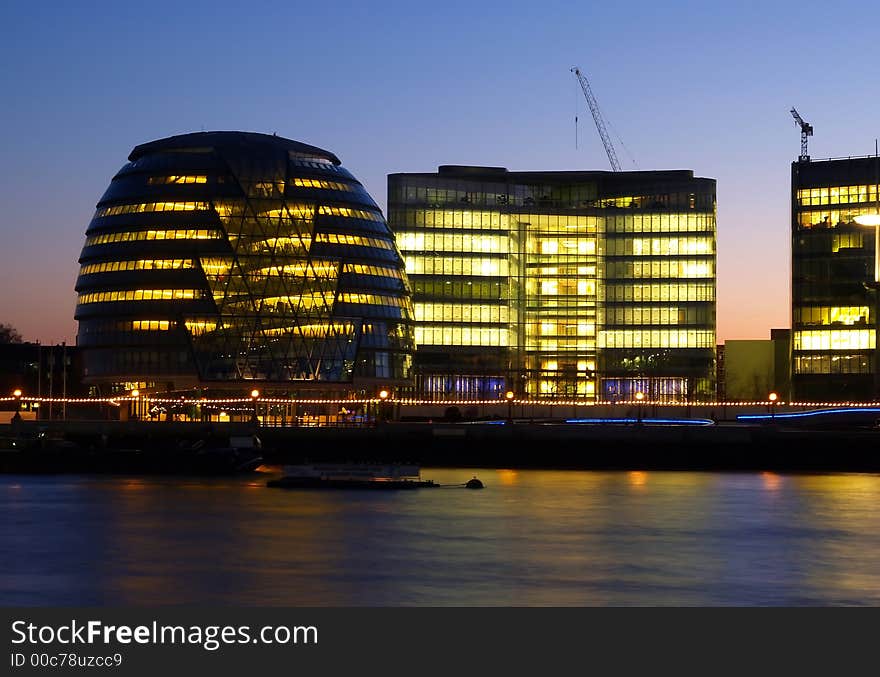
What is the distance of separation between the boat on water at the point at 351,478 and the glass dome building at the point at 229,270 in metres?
83.6

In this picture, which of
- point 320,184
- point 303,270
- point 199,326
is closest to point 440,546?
point 303,270

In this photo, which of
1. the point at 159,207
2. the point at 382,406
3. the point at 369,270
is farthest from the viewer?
the point at 369,270

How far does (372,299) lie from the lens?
19400 cm

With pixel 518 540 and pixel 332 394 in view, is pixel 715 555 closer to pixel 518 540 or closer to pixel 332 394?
pixel 518 540

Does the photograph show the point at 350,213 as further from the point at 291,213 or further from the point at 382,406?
the point at 382,406

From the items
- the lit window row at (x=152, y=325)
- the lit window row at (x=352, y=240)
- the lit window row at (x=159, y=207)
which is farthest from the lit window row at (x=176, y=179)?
the lit window row at (x=152, y=325)

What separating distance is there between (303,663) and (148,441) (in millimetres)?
102543

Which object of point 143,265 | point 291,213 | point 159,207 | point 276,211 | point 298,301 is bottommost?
point 298,301

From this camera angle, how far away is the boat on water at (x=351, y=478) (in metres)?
99.1

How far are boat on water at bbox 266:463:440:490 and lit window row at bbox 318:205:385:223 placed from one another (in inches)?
3426

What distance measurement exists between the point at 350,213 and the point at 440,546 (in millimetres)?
131650

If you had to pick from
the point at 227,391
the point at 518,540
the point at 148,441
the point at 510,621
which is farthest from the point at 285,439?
the point at 510,621

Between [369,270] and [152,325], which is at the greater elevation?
[369,270]

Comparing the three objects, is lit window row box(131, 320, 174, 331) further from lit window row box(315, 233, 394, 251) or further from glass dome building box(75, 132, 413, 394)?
lit window row box(315, 233, 394, 251)
